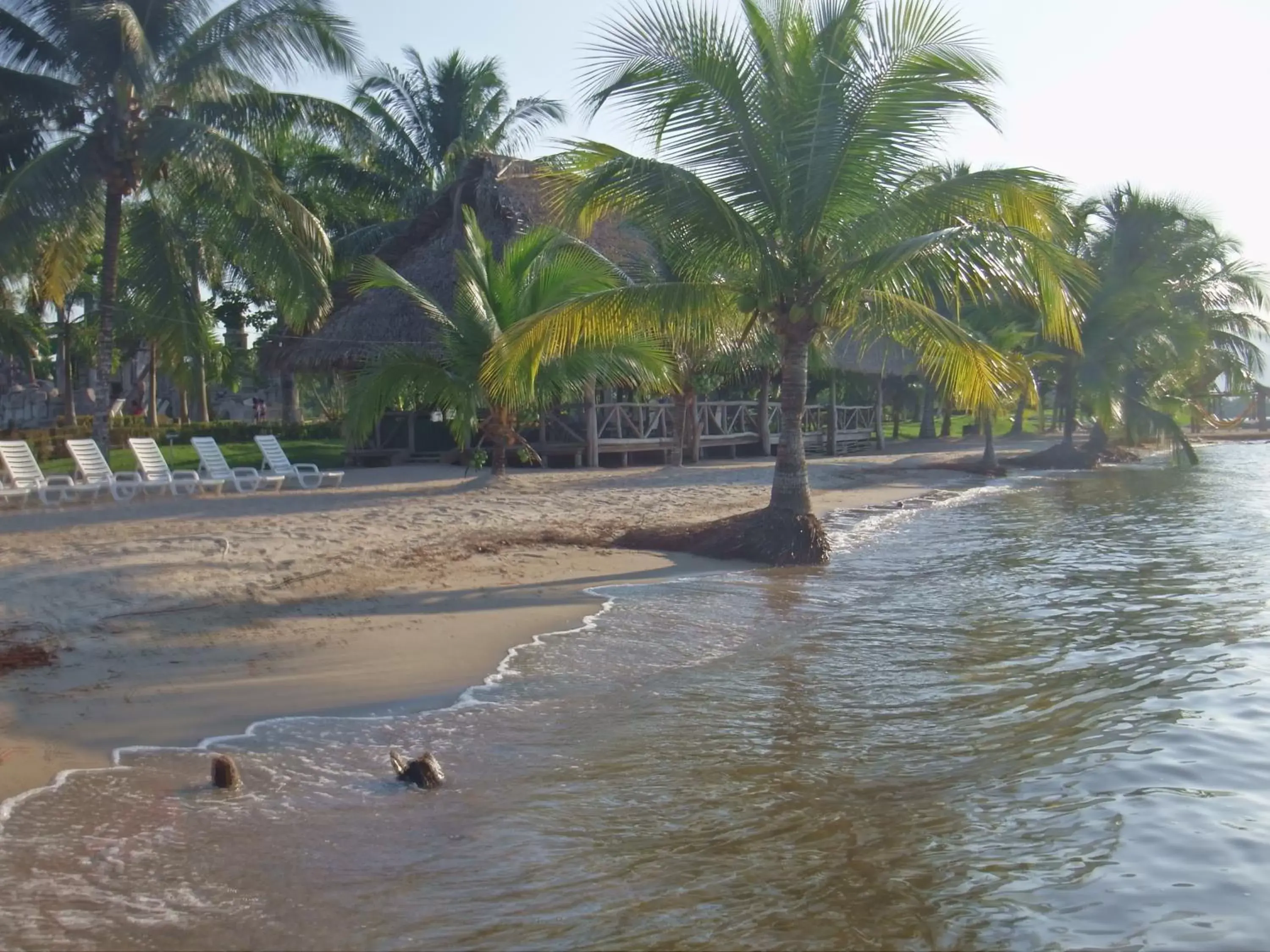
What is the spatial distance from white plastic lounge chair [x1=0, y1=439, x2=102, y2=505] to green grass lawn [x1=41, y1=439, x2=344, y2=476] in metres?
5.75

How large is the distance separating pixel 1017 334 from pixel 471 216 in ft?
38.1

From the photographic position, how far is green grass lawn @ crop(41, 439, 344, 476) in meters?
19.9

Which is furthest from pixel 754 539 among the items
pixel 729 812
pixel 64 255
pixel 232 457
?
pixel 232 457

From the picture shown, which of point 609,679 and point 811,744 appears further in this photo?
point 609,679

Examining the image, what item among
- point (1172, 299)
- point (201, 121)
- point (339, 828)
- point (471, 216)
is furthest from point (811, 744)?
point (1172, 299)

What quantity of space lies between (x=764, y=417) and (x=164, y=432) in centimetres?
1262

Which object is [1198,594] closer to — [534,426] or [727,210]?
[727,210]

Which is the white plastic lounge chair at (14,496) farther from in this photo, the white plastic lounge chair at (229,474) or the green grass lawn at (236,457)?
the green grass lawn at (236,457)

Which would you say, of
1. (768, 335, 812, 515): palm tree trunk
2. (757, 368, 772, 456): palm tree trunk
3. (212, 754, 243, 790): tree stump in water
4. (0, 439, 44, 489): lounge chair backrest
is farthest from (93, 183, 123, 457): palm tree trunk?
(757, 368, 772, 456): palm tree trunk

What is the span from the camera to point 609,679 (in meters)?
6.78

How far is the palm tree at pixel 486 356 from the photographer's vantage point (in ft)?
46.9

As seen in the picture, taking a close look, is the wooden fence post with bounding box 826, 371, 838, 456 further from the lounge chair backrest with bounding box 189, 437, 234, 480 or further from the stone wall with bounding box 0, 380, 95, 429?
the stone wall with bounding box 0, 380, 95, 429

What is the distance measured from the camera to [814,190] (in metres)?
10.4

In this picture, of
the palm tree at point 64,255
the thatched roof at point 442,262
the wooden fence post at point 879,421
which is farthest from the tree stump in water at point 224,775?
the wooden fence post at point 879,421
